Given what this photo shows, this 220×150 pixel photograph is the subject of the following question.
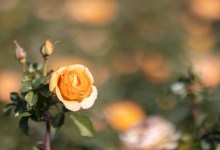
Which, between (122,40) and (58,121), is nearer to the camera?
(58,121)

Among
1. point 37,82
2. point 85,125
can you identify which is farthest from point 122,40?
point 37,82

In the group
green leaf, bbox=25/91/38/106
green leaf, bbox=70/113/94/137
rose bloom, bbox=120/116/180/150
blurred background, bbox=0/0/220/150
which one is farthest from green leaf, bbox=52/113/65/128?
blurred background, bbox=0/0/220/150

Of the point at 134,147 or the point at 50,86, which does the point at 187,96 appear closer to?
the point at 134,147

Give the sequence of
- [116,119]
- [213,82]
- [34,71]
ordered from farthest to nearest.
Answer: [213,82] < [116,119] < [34,71]

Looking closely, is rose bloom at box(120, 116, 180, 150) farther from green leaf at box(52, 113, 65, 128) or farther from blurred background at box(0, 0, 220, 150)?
blurred background at box(0, 0, 220, 150)

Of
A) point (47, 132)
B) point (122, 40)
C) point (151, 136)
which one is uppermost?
point (122, 40)

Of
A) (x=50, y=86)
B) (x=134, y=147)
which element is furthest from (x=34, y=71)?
(x=134, y=147)

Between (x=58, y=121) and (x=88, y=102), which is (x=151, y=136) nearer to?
(x=58, y=121)

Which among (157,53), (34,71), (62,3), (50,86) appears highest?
(62,3)
